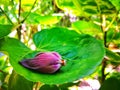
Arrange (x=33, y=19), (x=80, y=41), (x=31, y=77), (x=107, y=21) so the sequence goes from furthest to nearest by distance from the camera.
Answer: (x=107, y=21) → (x=33, y=19) → (x=80, y=41) → (x=31, y=77)

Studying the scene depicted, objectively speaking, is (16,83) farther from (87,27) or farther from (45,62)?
(87,27)

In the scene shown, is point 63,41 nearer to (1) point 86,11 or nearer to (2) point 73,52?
(2) point 73,52

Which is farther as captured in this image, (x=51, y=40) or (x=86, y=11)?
(x=86, y=11)

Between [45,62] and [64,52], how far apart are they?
0.13 feet

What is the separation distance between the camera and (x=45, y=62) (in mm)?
444

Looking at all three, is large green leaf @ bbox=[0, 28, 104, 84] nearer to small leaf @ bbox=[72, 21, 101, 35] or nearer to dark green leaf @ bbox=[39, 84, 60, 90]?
dark green leaf @ bbox=[39, 84, 60, 90]

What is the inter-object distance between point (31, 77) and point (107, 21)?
46 centimetres

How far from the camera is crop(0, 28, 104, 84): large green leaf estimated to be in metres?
0.38

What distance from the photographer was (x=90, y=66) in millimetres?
391

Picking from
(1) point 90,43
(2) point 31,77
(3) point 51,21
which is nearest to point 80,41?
(1) point 90,43

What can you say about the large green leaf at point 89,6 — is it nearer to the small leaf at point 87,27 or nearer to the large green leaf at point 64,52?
the small leaf at point 87,27

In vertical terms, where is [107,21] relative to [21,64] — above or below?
below

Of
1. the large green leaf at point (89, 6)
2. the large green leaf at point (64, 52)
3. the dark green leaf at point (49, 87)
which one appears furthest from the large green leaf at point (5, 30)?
the large green leaf at point (89, 6)

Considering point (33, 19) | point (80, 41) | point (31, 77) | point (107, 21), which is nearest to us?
point (31, 77)
